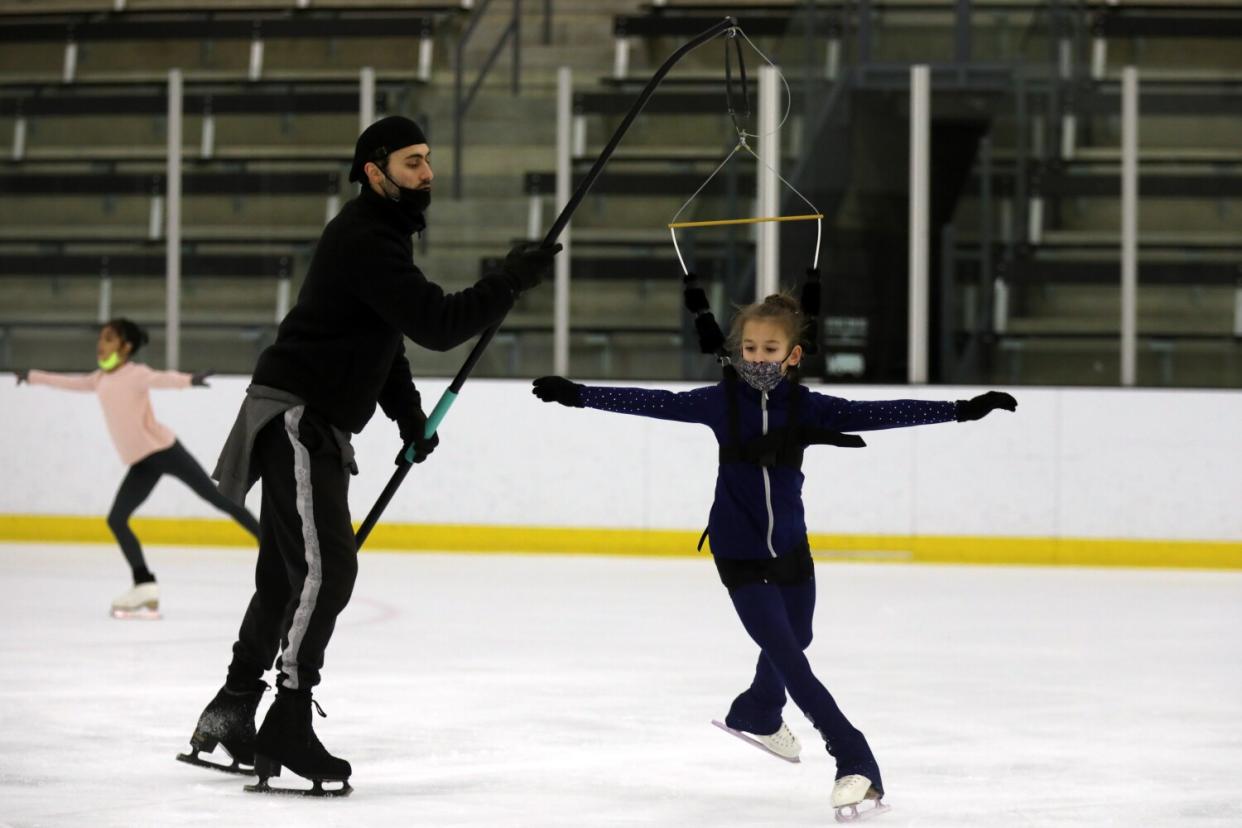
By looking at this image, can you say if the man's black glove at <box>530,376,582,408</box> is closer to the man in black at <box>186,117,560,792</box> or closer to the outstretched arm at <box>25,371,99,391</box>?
the man in black at <box>186,117,560,792</box>

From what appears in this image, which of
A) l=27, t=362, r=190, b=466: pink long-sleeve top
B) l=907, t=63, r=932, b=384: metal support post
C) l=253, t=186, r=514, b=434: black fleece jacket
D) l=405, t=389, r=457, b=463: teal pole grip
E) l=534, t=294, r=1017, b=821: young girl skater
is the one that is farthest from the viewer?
l=907, t=63, r=932, b=384: metal support post

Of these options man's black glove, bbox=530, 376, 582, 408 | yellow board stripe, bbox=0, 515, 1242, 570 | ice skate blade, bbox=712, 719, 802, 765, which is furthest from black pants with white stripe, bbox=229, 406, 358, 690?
yellow board stripe, bbox=0, 515, 1242, 570

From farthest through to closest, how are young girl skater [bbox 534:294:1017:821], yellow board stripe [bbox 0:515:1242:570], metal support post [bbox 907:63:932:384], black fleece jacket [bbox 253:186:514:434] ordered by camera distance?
1. metal support post [bbox 907:63:932:384]
2. yellow board stripe [bbox 0:515:1242:570]
3. young girl skater [bbox 534:294:1017:821]
4. black fleece jacket [bbox 253:186:514:434]

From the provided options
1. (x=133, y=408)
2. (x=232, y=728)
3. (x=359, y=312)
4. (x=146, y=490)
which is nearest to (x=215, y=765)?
(x=232, y=728)

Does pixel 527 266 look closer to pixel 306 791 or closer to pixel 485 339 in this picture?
pixel 485 339

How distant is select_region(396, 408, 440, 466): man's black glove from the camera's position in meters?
4.07

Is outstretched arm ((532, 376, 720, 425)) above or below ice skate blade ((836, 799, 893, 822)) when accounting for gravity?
above

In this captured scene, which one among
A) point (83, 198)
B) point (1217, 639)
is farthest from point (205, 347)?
point (1217, 639)

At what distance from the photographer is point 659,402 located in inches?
154

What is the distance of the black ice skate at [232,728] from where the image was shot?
412 centimetres

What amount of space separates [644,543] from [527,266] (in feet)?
21.5

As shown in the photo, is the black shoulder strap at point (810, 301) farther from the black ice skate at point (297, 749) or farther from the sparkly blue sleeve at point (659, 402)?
the black ice skate at point (297, 749)

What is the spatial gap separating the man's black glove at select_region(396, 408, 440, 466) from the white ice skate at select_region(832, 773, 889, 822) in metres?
1.08

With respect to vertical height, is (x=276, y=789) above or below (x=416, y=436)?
below
